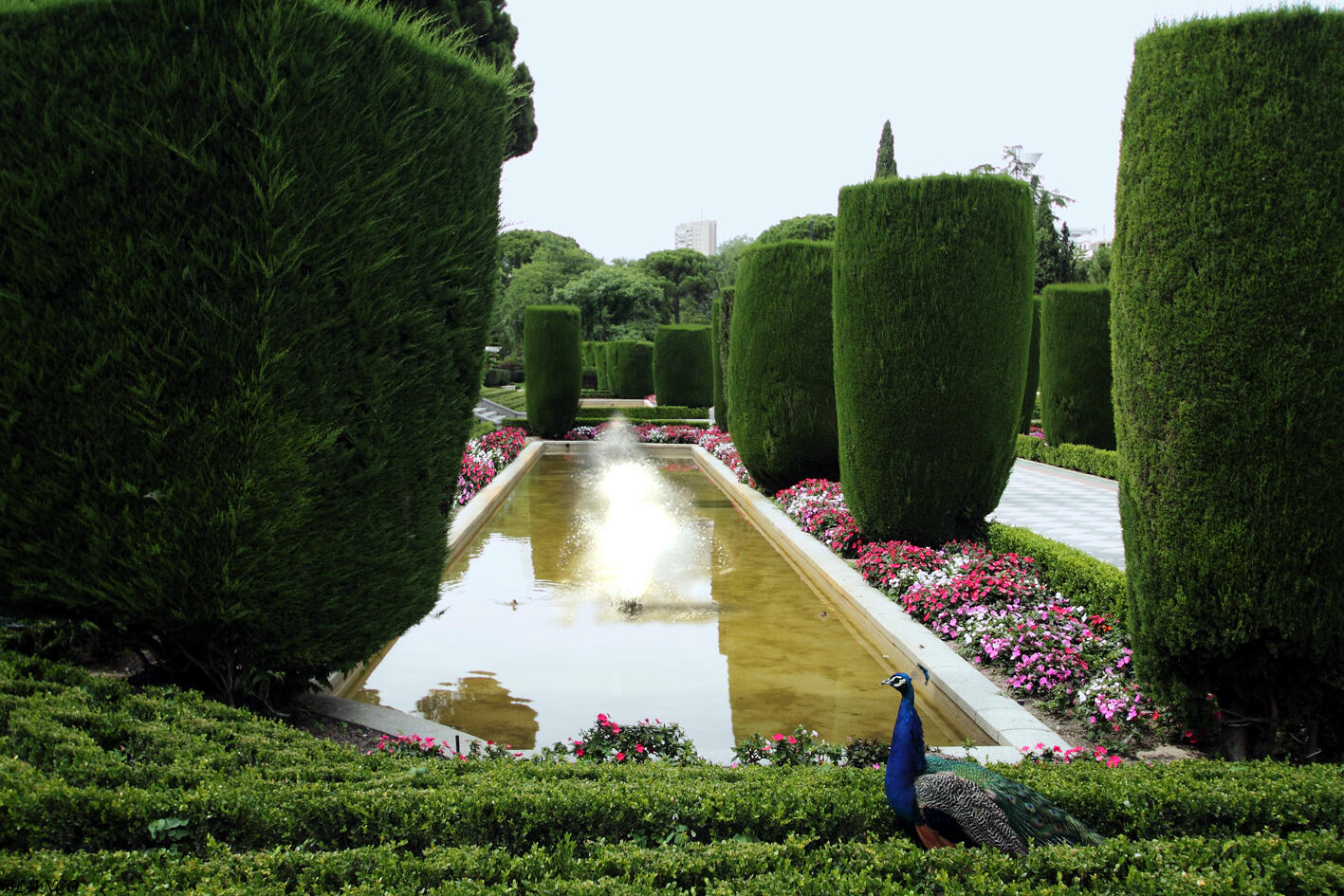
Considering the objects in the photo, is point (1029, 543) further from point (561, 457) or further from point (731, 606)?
point (561, 457)

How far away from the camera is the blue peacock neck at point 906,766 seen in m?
2.82

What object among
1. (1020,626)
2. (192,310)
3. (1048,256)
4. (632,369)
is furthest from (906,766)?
(1048,256)

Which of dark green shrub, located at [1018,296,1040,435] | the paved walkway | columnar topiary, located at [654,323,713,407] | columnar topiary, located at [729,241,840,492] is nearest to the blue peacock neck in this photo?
the paved walkway

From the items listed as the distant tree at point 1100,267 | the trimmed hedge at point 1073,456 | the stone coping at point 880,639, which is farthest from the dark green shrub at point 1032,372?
the stone coping at point 880,639

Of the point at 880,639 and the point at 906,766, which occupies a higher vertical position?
the point at 906,766

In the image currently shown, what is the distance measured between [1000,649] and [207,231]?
5.03 meters

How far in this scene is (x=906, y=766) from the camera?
9.32ft

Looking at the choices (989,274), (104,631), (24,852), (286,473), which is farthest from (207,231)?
(989,274)

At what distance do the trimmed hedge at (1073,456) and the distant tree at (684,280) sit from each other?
5414 cm

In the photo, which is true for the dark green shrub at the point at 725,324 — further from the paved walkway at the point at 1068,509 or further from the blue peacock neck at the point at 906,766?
the blue peacock neck at the point at 906,766

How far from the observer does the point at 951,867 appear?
2605 millimetres

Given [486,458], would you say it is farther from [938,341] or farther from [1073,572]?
[1073,572]

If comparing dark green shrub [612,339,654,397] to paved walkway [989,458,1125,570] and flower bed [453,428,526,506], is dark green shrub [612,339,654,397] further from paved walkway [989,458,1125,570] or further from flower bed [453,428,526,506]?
paved walkway [989,458,1125,570]

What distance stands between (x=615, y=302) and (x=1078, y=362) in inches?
1400
